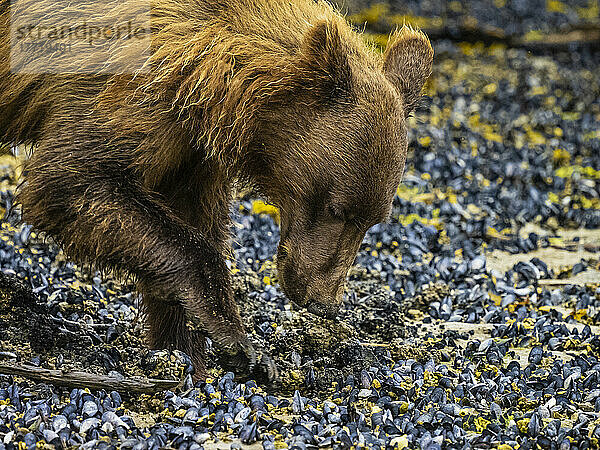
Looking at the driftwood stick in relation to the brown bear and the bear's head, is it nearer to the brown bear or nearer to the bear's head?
the brown bear

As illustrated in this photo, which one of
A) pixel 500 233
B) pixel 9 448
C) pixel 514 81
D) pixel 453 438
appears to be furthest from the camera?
pixel 514 81

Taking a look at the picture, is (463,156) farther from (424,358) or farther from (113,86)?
(113,86)

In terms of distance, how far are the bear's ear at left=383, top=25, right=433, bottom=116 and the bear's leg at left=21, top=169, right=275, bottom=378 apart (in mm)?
1495

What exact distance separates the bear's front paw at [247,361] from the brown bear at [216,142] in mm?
12

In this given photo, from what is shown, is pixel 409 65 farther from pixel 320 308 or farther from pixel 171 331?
pixel 171 331

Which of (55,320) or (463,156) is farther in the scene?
(463,156)

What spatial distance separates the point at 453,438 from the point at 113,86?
269 cm

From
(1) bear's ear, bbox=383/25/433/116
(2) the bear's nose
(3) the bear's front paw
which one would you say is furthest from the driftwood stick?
(1) bear's ear, bbox=383/25/433/116

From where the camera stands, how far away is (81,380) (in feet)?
15.2

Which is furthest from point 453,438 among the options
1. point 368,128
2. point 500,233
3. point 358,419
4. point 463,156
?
point 463,156

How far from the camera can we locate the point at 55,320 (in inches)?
225

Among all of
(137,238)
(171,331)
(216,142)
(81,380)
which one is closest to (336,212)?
(216,142)

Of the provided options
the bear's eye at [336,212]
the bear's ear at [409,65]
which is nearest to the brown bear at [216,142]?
the bear's eye at [336,212]

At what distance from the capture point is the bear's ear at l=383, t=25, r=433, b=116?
4961mm
